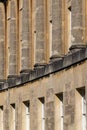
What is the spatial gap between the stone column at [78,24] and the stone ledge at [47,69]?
538mm

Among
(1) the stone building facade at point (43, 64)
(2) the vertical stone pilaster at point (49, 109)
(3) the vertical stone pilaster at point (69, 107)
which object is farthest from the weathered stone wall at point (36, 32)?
(3) the vertical stone pilaster at point (69, 107)

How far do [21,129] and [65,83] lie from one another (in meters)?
10.1

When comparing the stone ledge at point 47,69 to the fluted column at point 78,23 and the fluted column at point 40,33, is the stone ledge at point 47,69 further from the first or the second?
the fluted column at point 40,33

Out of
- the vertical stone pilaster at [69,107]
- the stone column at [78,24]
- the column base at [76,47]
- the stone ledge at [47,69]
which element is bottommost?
the vertical stone pilaster at [69,107]

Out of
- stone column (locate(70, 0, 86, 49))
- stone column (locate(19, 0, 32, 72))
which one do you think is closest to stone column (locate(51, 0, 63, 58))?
stone column (locate(70, 0, 86, 49))

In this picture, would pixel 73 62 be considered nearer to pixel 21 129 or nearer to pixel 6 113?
pixel 21 129

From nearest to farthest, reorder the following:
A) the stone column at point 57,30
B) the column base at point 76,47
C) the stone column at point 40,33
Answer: the column base at point 76,47
the stone column at point 57,30
the stone column at point 40,33

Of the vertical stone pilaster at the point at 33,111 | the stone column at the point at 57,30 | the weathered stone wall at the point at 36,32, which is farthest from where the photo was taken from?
the vertical stone pilaster at the point at 33,111

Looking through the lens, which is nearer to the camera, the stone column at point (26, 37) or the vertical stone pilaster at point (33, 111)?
the vertical stone pilaster at point (33, 111)

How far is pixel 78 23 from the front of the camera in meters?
32.1

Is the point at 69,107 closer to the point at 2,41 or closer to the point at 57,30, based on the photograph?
the point at 57,30

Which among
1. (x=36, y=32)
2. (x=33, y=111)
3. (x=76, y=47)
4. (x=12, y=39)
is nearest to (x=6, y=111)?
(x=12, y=39)

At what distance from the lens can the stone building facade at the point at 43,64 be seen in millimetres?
31891

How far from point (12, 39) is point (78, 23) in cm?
1541
